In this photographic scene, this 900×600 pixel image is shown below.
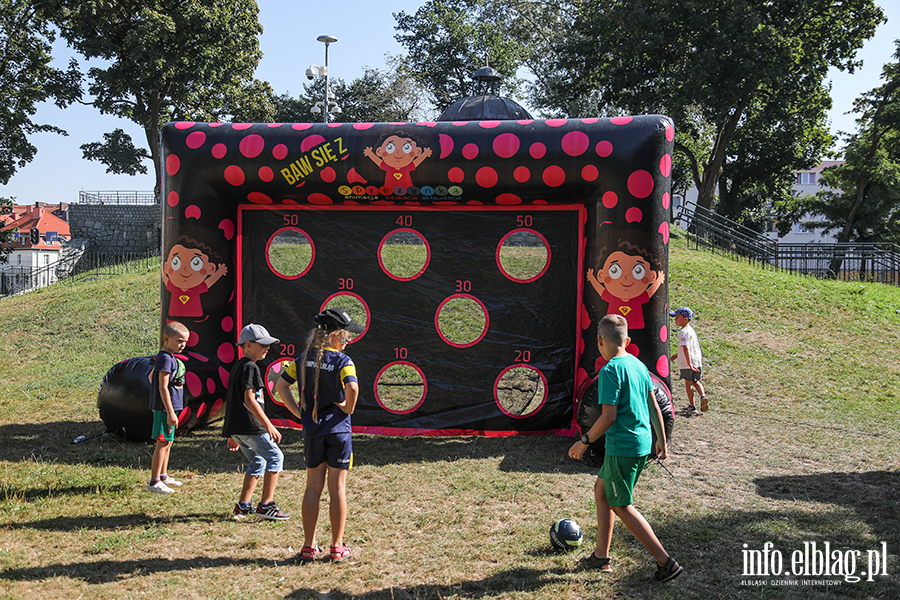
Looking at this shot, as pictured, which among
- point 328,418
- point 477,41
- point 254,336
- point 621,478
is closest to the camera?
point 621,478

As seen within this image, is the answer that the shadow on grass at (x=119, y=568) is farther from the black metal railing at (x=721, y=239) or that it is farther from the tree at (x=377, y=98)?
the tree at (x=377, y=98)

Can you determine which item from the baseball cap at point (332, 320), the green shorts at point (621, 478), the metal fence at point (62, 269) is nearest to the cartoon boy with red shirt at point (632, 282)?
the green shorts at point (621, 478)

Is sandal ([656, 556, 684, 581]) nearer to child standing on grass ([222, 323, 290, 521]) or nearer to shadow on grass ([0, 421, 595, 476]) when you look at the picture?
shadow on grass ([0, 421, 595, 476])

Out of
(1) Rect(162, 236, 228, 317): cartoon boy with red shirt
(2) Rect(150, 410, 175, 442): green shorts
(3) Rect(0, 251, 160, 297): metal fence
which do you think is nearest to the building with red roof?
(3) Rect(0, 251, 160, 297): metal fence

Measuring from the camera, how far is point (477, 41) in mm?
34344

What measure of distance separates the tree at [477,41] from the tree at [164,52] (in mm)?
8899

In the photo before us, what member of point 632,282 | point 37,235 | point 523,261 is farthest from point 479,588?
point 37,235

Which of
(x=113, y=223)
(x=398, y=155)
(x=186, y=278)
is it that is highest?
(x=113, y=223)

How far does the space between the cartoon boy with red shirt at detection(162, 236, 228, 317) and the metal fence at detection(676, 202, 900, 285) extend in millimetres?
16195

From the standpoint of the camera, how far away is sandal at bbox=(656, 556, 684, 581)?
3953mm

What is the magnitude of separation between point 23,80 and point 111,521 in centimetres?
2830

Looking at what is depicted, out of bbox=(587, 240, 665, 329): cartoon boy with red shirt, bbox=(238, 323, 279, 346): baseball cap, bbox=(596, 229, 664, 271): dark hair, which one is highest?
bbox=(596, 229, 664, 271): dark hair

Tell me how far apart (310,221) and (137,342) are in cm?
820

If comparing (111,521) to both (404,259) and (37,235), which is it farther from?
(37,235)
